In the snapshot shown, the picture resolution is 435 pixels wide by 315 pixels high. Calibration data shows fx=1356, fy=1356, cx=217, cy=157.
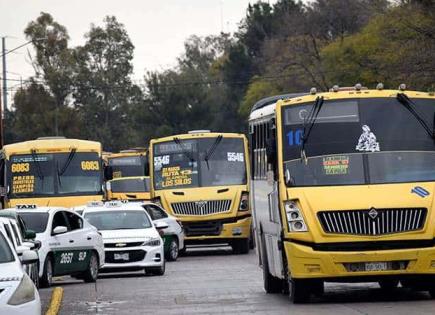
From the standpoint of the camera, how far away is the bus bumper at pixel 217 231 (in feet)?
126

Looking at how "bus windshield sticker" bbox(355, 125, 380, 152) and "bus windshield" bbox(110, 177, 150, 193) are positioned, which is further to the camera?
"bus windshield" bbox(110, 177, 150, 193)

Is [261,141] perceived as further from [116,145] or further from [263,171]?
[116,145]

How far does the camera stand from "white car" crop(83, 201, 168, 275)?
2905 centimetres

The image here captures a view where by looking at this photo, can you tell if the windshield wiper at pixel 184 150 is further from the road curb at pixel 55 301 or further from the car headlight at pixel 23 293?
the car headlight at pixel 23 293

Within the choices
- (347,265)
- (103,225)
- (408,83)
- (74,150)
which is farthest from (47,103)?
(347,265)

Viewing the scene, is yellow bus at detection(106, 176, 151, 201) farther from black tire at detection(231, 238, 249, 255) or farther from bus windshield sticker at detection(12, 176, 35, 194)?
black tire at detection(231, 238, 249, 255)

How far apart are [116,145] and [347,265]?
10011 cm

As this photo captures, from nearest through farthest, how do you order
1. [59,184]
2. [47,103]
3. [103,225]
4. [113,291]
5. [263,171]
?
[263,171]
[113,291]
[103,225]
[59,184]
[47,103]

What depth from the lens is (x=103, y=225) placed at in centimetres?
3075

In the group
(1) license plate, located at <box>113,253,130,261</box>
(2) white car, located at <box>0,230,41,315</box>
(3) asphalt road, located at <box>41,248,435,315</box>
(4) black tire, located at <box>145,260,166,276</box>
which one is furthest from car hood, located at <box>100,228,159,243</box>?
(2) white car, located at <box>0,230,41,315</box>

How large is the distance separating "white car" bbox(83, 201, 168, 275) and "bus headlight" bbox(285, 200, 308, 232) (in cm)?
1129

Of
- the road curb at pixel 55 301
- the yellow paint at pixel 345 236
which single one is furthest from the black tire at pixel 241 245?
the yellow paint at pixel 345 236

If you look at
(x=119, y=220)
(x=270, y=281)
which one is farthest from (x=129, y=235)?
(x=270, y=281)

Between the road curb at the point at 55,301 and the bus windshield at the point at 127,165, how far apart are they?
32.3 metres
